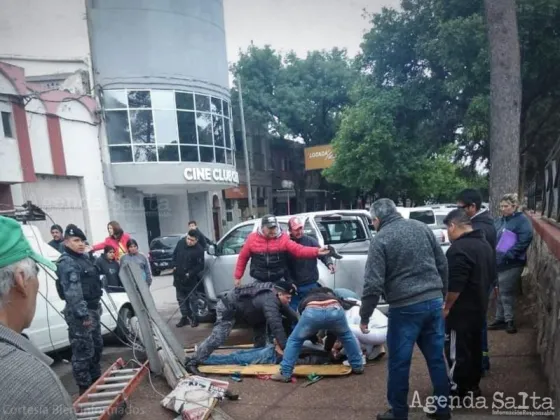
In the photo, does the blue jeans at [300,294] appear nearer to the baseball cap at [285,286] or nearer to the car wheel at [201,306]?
the baseball cap at [285,286]

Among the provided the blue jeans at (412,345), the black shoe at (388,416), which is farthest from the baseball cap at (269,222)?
the black shoe at (388,416)

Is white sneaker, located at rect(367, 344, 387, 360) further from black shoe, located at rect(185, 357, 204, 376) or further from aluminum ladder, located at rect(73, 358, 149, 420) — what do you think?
aluminum ladder, located at rect(73, 358, 149, 420)

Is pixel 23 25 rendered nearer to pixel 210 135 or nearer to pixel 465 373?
pixel 210 135

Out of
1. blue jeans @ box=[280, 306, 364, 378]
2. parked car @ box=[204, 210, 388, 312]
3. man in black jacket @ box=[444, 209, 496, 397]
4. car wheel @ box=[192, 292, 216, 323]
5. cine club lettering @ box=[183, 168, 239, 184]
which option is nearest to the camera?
man in black jacket @ box=[444, 209, 496, 397]

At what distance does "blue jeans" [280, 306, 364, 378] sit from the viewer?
13.3 ft

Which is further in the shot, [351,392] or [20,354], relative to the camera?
[351,392]

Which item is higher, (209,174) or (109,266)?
(209,174)

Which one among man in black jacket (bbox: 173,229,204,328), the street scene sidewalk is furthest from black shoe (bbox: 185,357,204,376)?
man in black jacket (bbox: 173,229,204,328)

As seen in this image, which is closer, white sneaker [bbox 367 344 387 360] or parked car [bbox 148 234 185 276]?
white sneaker [bbox 367 344 387 360]

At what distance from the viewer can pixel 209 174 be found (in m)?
18.3

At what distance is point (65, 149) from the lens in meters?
14.3

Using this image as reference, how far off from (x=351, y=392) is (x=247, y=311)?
140cm

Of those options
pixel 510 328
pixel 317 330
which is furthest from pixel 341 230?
pixel 317 330

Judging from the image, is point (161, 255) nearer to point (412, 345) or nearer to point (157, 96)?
point (157, 96)
